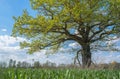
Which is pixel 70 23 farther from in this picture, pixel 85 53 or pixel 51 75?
pixel 51 75

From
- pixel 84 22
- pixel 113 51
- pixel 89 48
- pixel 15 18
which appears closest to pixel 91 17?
pixel 84 22

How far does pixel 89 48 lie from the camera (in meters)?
31.1

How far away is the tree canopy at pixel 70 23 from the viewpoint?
29.9m

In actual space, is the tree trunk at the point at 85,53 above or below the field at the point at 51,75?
above

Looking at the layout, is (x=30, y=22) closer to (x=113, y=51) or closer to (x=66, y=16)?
(x=66, y=16)

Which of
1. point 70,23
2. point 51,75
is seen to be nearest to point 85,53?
point 70,23

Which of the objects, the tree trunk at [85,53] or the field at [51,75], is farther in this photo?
the tree trunk at [85,53]

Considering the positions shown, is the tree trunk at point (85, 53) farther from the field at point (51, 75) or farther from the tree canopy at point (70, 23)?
the field at point (51, 75)

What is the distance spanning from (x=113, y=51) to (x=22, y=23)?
10149 millimetres

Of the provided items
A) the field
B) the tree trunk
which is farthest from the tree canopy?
the field

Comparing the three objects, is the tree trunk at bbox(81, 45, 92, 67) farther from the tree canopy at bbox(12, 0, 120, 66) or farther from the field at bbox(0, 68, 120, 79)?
the field at bbox(0, 68, 120, 79)

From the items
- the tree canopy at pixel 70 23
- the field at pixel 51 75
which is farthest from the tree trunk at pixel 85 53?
the field at pixel 51 75

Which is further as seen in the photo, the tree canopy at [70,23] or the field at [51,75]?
the tree canopy at [70,23]

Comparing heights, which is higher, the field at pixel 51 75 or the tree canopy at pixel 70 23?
the tree canopy at pixel 70 23
